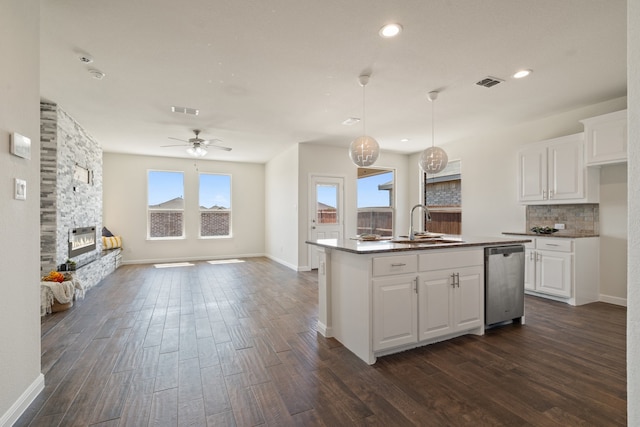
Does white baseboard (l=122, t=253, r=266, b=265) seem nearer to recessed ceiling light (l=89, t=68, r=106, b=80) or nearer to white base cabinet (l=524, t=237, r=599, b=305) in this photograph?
recessed ceiling light (l=89, t=68, r=106, b=80)

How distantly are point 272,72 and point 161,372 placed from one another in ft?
9.74

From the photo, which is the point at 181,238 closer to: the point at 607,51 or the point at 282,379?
the point at 282,379

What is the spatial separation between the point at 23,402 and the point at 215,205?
6.74 metres

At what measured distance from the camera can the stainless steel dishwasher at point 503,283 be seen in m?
3.10

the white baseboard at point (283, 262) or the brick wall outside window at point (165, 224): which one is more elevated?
the brick wall outside window at point (165, 224)

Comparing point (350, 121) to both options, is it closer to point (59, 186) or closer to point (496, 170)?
point (496, 170)

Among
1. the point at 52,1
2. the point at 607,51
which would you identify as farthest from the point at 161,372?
the point at 607,51

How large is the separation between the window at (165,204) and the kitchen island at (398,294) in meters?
6.14

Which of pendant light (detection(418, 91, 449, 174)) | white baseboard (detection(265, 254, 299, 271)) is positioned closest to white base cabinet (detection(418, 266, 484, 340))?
pendant light (detection(418, 91, 449, 174))

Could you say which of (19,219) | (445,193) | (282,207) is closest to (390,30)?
(19,219)

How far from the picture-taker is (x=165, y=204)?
25.5 feet

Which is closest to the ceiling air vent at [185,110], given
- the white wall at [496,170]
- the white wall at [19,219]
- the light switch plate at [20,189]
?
the white wall at [19,219]

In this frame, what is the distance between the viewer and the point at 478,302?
303cm

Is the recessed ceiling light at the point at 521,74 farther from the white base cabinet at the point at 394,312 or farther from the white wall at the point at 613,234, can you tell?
the white base cabinet at the point at 394,312
